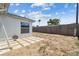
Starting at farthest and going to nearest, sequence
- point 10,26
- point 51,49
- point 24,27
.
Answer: point 24,27 → point 10,26 → point 51,49

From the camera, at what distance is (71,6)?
6.98 metres

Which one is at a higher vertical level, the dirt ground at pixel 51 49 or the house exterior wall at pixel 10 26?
the house exterior wall at pixel 10 26

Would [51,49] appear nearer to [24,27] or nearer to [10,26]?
[10,26]

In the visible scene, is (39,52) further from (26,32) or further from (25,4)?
(26,32)

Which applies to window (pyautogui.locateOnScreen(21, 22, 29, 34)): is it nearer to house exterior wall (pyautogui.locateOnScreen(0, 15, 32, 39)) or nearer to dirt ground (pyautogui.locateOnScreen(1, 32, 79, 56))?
house exterior wall (pyautogui.locateOnScreen(0, 15, 32, 39))

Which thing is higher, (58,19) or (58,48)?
(58,19)

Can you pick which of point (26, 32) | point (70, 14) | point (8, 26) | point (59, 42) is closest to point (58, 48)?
point (59, 42)

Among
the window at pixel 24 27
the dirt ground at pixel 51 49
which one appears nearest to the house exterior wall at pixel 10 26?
the window at pixel 24 27

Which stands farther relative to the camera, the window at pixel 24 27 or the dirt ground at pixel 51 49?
the window at pixel 24 27

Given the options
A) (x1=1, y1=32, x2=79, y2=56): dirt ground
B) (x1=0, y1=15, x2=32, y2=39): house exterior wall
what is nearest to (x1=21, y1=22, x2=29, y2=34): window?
(x1=0, y1=15, x2=32, y2=39): house exterior wall

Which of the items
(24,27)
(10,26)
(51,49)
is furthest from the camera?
(24,27)

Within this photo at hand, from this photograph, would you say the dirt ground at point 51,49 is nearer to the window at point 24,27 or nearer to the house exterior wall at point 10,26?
the house exterior wall at point 10,26

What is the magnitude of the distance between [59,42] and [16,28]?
316 centimetres

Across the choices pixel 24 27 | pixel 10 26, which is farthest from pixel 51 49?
pixel 24 27
